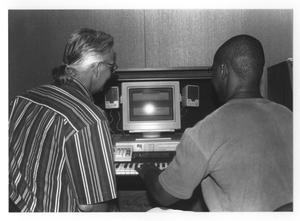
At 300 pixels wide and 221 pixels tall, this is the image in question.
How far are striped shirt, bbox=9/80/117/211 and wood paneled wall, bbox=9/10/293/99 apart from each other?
4.66 feet

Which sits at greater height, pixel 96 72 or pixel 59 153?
pixel 96 72

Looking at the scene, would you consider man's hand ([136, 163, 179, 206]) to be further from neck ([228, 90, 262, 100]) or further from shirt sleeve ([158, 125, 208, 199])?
neck ([228, 90, 262, 100])

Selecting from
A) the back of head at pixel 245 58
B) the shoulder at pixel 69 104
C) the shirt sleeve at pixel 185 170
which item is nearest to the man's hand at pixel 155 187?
the shirt sleeve at pixel 185 170

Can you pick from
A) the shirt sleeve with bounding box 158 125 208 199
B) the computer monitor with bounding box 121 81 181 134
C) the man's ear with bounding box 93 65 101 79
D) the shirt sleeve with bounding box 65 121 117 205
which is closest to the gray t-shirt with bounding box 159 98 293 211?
the shirt sleeve with bounding box 158 125 208 199

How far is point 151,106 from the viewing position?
2566 mm

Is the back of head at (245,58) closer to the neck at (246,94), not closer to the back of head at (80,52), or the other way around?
the neck at (246,94)

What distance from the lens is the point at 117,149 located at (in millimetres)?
2363

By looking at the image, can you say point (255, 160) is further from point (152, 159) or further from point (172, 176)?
point (152, 159)

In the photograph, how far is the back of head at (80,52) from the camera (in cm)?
150

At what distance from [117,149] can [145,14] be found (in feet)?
3.46

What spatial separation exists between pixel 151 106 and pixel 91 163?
4.49ft

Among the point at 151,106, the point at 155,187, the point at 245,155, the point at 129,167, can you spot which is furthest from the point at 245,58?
the point at 151,106

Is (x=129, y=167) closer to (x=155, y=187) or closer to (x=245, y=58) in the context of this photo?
(x=155, y=187)

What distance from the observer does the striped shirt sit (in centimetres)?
120
